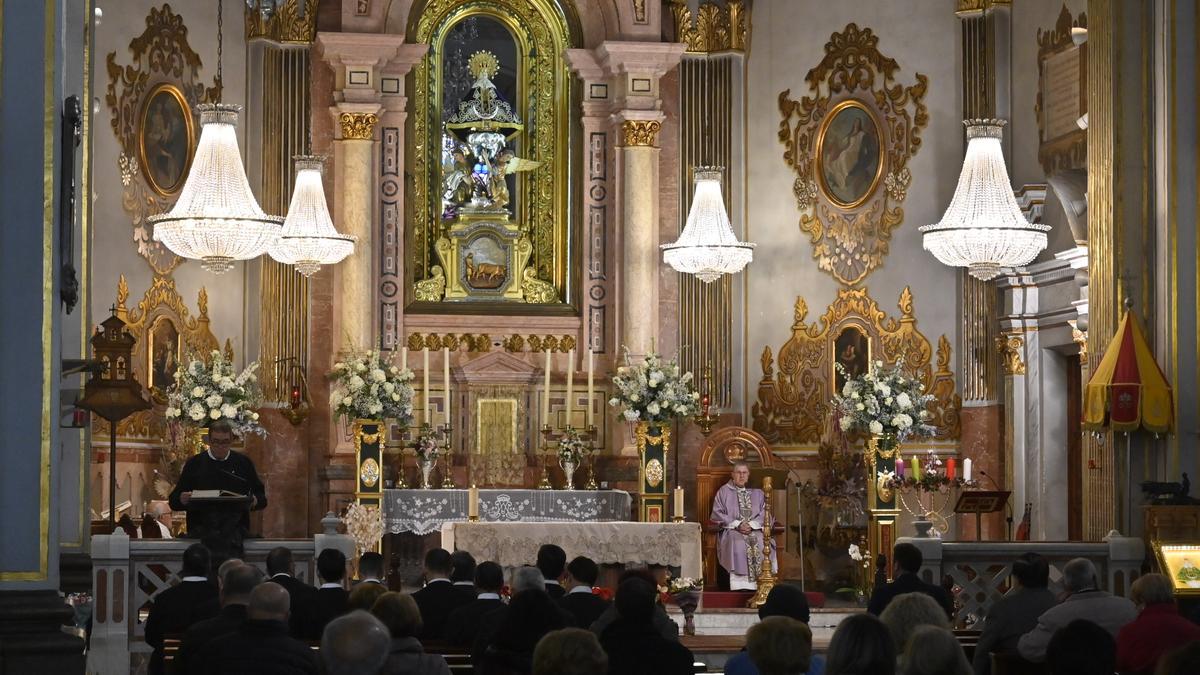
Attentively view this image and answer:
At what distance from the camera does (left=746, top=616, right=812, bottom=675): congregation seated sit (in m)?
6.73

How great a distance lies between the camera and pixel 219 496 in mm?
12203

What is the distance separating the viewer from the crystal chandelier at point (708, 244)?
62.4 feet

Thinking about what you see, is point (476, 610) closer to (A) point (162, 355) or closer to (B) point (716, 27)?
(A) point (162, 355)

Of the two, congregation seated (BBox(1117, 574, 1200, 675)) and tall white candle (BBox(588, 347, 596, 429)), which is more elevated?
tall white candle (BBox(588, 347, 596, 429))

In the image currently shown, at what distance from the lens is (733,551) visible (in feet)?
61.7

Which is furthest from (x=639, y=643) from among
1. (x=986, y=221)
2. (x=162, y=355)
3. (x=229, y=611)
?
(x=162, y=355)

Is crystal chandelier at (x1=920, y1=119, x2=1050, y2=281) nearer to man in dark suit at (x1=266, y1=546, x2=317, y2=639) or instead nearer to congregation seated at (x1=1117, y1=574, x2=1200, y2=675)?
congregation seated at (x1=1117, y1=574, x2=1200, y2=675)

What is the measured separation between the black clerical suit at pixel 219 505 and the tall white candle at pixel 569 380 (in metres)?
7.32

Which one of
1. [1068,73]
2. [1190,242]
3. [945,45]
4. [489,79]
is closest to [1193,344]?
[1190,242]

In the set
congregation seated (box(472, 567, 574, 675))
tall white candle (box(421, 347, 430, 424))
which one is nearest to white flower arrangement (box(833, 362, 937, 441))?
tall white candle (box(421, 347, 430, 424))

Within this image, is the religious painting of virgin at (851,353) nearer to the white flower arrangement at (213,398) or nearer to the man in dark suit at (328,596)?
the white flower arrangement at (213,398)

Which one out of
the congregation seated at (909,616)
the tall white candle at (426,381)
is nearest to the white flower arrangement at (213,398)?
the tall white candle at (426,381)

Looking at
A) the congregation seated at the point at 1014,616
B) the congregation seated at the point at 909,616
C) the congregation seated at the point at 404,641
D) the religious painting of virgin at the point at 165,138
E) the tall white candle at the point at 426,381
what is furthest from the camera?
the tall white candle at the point at 426,381

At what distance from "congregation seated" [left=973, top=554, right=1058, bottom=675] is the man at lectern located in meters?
4.91
